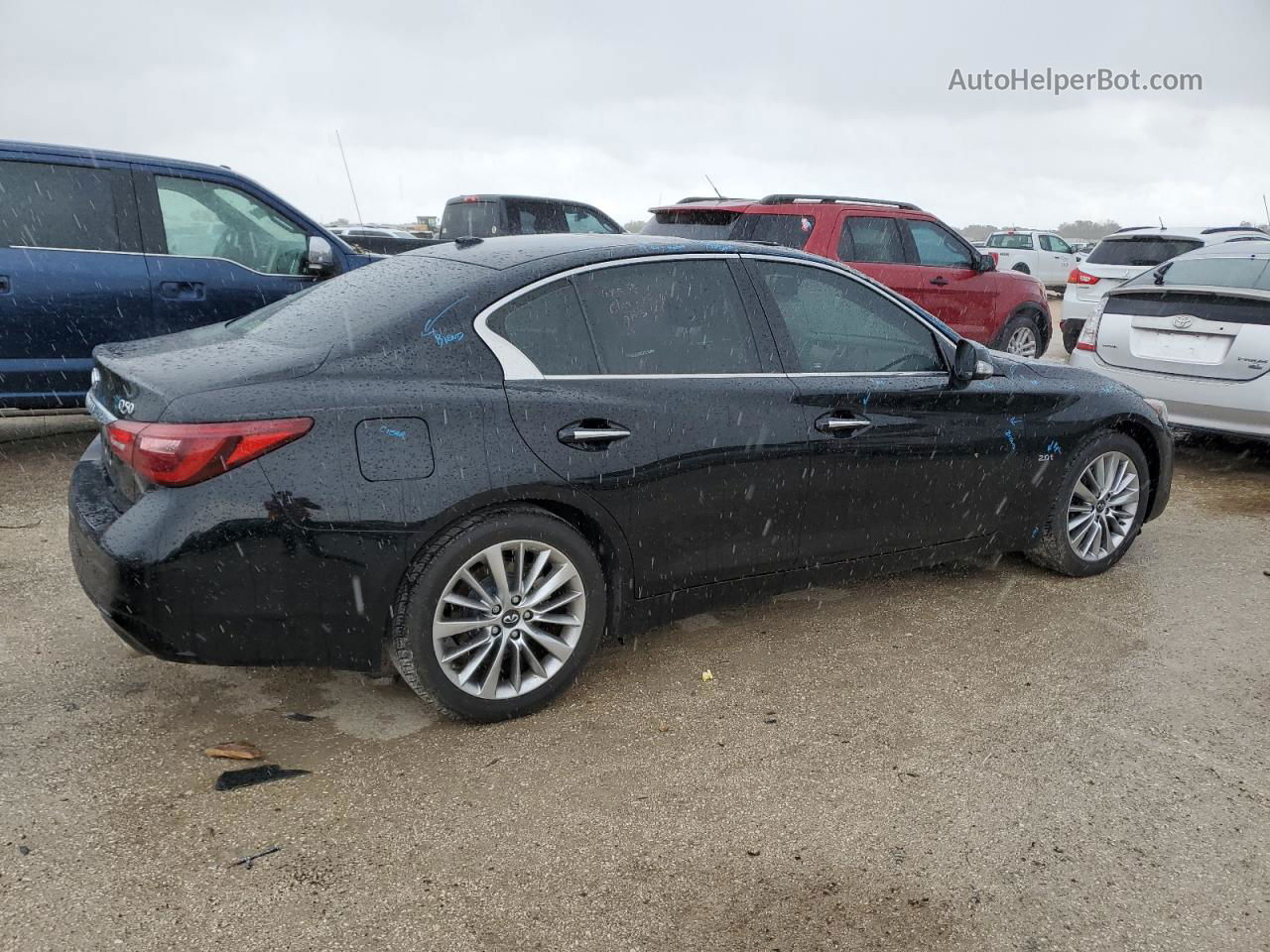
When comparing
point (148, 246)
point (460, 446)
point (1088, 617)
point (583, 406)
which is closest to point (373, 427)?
point (460, 446)

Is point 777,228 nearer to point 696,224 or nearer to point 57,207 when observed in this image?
point 696,224

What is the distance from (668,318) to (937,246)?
23.4 feet

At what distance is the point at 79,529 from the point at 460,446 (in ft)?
3.91

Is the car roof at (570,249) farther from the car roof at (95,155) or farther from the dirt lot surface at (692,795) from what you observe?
the car roof at (95,155)

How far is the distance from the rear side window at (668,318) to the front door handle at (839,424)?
0.32 meters

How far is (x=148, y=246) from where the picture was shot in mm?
6445

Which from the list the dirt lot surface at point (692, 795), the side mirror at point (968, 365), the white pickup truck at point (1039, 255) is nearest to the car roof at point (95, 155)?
the dirt lot surface at point (692, 795)

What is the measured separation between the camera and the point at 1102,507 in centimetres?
495

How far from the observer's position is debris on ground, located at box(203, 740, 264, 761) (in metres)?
3.20

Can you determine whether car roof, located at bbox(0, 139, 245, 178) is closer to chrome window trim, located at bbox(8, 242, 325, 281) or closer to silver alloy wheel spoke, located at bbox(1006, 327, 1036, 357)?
chrome window trim, located at bbox(8, 242, 325, 281)

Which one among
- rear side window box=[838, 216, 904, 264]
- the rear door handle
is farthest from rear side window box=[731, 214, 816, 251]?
the rear door handle

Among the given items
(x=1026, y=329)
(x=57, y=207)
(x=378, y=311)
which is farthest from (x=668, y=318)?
(x=1026, y=329)

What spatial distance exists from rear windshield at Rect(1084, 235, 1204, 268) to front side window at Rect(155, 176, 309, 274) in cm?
995

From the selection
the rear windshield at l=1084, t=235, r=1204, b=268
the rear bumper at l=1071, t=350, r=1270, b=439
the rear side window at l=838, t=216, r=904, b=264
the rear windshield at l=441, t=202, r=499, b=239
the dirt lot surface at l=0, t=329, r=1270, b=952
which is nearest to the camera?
the dirt lot surface at l=0, t=329, r=1270, b=952
